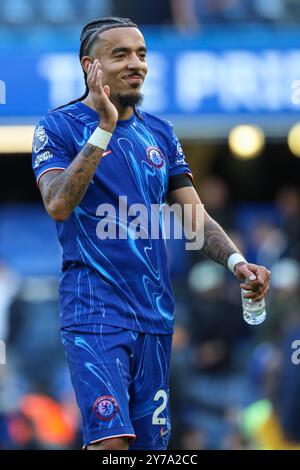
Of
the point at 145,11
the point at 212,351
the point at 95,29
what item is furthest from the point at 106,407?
the point at 145,11

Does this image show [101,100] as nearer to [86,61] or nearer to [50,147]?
[50,147]

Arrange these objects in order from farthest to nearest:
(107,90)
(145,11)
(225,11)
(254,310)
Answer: (145,11) → (225,11) → (254,310) → (107,90)

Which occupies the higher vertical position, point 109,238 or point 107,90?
point 107,90

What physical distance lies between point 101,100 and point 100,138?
0.58 feet

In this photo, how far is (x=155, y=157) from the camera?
6332 millimetres

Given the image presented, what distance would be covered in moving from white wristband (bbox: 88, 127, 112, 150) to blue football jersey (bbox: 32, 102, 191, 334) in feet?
0.88

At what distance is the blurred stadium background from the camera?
12.8 meters

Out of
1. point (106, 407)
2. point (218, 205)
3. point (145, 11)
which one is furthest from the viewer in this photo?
point (145, 11)

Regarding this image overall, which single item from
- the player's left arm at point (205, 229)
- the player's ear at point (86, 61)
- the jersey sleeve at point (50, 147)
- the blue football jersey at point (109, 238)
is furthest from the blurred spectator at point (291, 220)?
the jersey sleeve at point (50, 147)

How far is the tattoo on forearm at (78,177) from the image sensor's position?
5.75 metres

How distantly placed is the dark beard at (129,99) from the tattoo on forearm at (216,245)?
757 mm

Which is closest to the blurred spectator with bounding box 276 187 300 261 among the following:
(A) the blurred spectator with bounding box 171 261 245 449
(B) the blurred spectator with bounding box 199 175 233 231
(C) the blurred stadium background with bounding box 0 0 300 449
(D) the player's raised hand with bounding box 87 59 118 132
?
(C) the blurred stadium background with bounding box 0 0 300 449

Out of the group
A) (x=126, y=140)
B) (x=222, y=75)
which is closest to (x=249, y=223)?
(x=222, y=75)

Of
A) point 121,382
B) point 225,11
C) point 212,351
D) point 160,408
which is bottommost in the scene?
point 212,351
